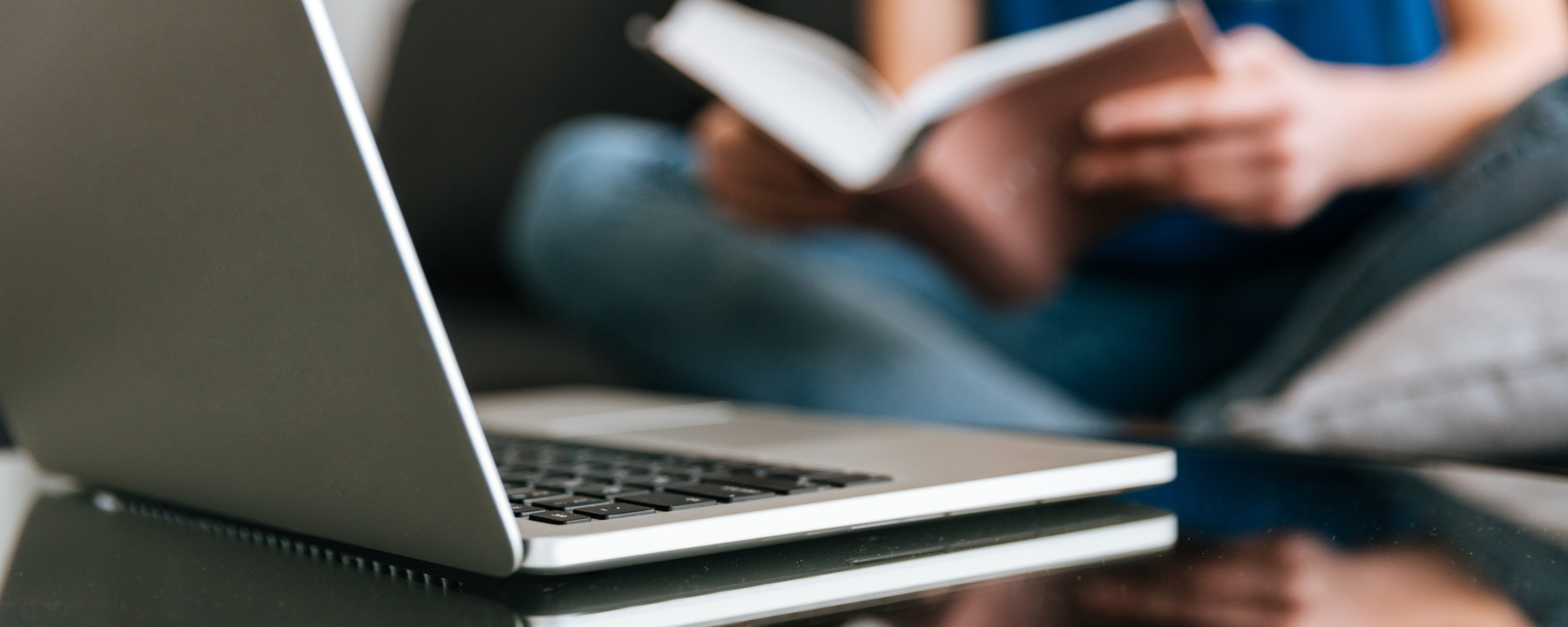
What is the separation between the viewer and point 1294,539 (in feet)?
1.13

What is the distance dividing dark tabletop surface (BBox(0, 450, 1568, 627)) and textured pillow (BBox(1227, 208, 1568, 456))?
0.17 meters

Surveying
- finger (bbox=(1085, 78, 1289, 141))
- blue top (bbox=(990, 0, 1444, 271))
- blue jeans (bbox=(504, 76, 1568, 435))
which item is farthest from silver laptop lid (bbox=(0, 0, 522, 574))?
blue top (bbox=(990, 0, 1444, 271))

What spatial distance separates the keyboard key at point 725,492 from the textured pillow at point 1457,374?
403mm

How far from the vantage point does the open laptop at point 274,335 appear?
0.76 feet

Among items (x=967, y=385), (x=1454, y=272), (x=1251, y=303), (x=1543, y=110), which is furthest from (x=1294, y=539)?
(x=1251, y=303)

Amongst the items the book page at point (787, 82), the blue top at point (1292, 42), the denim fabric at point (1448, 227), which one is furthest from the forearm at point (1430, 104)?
the book page at point (787, 82)

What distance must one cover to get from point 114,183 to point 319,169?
0.09 metres

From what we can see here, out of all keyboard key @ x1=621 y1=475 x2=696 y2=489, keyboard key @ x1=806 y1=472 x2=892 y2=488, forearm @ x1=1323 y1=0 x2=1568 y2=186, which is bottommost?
keyboard key @ x1=621 y1=475 x2=696 y2=489

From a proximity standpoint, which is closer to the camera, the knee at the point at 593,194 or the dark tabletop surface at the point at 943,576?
the dark tabletop surface at the point at 943,576

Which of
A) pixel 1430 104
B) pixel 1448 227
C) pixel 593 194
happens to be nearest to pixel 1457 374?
pixel 1448 227

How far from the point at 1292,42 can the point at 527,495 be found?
1015 millimetres

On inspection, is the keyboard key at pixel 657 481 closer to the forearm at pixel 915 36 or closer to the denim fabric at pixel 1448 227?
the denim fabric at pixel 1448 227

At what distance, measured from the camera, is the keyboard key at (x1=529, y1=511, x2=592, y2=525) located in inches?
10.9

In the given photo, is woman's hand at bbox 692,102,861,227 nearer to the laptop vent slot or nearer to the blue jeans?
the blue jeans
